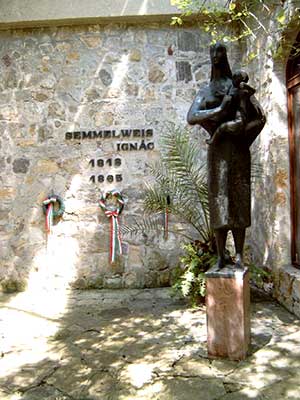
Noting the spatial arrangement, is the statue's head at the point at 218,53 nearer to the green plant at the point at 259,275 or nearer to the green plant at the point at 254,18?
the green plant at the point at 254,18

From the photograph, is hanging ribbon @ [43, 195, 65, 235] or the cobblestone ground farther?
hanging ribbon @ [43, 195, 65, 235]

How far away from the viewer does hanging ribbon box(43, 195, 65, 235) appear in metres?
4.58

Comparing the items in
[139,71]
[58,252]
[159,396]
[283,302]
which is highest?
[139,71]

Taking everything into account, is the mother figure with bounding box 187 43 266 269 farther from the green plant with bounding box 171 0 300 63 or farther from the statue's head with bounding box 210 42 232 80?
the green plant with bounding box 171 0 300 63

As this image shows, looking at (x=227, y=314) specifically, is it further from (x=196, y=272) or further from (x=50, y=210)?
(x=50, y=210)

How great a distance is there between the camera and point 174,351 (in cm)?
278

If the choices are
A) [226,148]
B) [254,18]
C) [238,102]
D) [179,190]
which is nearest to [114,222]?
[179,190]

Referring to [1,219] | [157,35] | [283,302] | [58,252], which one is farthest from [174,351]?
[157,35]

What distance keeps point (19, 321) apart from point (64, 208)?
1.47 m

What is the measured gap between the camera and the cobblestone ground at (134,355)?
225 cm

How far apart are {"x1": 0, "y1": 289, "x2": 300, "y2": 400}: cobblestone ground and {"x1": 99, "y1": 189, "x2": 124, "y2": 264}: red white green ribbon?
2.24 feet

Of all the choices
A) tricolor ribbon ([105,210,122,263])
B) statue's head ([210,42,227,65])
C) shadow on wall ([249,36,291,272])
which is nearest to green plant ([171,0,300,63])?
shadow on wall ([249,36,291,272])

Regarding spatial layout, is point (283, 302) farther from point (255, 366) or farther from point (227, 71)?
point (227, 71)

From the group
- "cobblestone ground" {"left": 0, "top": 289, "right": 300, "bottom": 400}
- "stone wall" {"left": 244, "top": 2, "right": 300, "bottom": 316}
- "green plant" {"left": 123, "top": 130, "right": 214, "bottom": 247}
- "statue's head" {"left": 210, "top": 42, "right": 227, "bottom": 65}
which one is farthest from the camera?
"green plant" {"left": 123, "top": 130, "right": 214, "bottom": 247}
